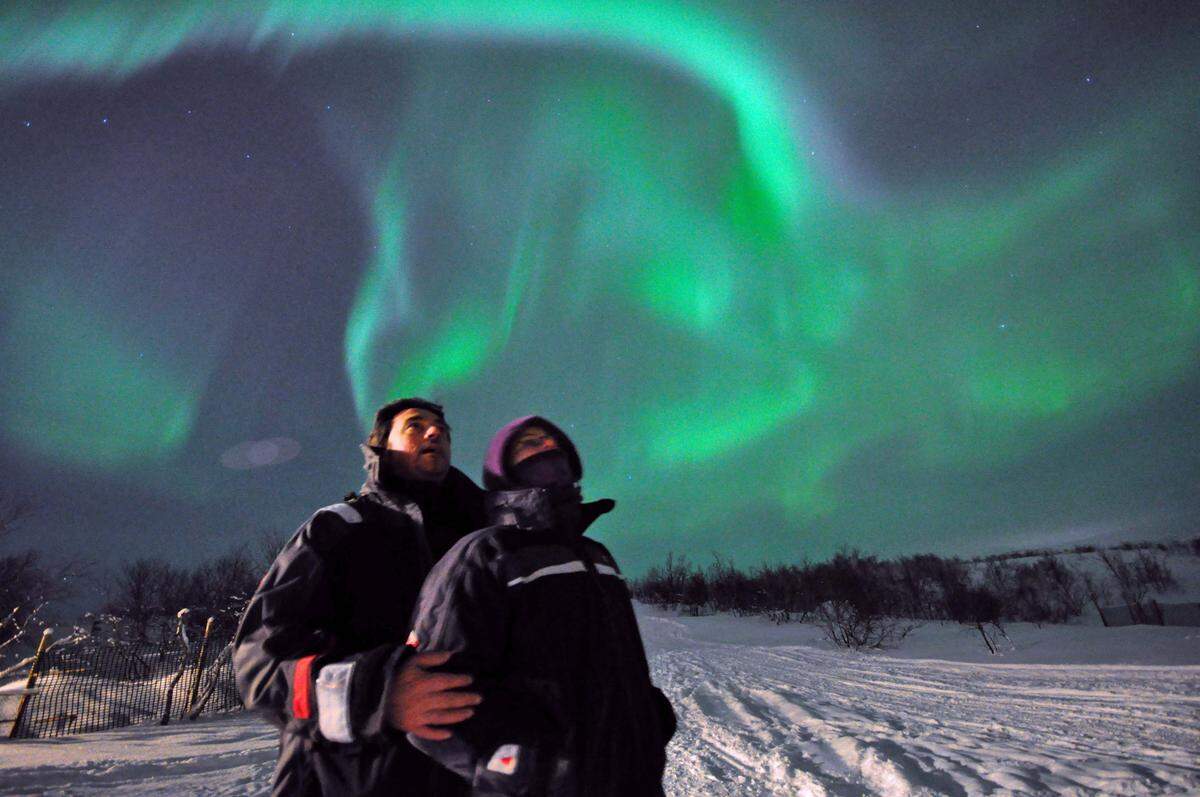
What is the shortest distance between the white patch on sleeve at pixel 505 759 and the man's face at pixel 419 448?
4.04 ft

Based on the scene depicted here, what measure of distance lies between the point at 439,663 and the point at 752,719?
6.38 m

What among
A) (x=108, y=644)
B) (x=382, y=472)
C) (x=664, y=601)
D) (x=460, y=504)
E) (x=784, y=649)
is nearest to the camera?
(x=382, y=472)

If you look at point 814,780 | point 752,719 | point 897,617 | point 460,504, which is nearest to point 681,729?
point 752,719

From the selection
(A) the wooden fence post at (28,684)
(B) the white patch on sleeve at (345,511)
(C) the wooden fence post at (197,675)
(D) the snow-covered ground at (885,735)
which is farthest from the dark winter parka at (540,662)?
(C) the wooden fence post at (197,675)

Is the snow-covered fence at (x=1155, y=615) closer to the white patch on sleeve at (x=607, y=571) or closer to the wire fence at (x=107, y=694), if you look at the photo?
the white patch on sleeve at (x=607, y=571)

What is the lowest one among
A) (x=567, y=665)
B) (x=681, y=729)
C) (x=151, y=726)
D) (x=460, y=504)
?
(x=151, y=726)

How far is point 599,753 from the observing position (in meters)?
1.43

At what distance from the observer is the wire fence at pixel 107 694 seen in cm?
1126

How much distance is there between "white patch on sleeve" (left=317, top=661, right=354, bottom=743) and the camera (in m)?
1.43

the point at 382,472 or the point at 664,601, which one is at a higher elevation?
the point at 382,472

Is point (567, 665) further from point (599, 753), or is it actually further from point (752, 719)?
point (752, 719)

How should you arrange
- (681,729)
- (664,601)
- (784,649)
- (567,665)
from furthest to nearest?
(664,601), (784,649), (681,729), (567,665)

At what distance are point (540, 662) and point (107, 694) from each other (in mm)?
19202

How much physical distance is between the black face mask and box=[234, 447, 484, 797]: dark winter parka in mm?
488
